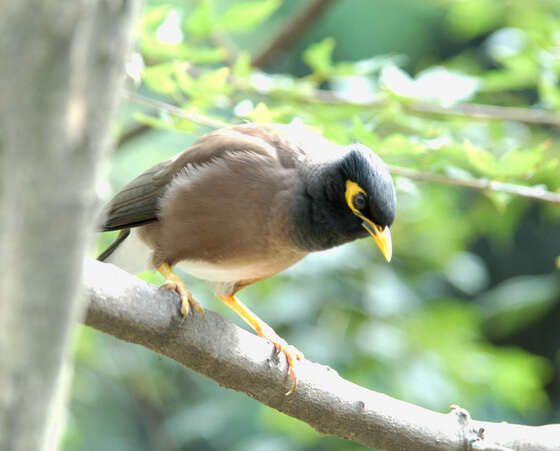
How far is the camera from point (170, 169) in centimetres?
308

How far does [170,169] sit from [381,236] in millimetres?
892

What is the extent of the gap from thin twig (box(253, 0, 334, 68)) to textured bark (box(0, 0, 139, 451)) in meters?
3.63

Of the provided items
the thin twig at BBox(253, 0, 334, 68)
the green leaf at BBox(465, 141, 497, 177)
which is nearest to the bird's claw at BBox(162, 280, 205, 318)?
the green leaf at BBox(465, 141, 497, 177)

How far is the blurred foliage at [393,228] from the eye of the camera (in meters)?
3.10

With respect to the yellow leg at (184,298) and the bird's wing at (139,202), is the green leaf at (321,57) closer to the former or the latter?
the bird's wing at (139,202)

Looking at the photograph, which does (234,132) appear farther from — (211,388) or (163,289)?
(211,388)

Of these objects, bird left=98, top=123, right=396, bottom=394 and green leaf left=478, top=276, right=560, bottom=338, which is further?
green leaf left=478, top=276, right=560, bottom=338

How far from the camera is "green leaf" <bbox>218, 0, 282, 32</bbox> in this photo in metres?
3.13

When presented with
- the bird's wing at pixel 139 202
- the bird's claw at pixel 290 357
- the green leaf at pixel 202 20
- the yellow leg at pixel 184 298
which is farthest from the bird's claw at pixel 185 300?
the green leaf at pixel 202 20

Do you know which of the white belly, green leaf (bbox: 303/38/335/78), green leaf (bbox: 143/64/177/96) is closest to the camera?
green leaf (bbox: 143/64/177/96)

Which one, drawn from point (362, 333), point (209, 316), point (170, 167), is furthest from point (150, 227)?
point (362, 333)

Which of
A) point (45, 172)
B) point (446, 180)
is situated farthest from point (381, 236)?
point (45, 172)

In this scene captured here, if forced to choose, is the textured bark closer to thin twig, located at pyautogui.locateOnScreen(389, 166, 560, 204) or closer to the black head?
the black head

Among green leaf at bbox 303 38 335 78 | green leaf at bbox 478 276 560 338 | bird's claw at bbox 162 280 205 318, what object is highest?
green leaf at bbox 303 38 335 78
